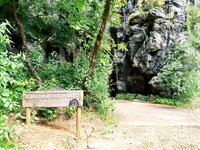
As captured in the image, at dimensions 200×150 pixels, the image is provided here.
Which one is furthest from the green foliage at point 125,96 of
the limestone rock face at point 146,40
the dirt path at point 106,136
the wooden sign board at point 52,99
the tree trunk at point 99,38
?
the wooden sign board at point 52,99

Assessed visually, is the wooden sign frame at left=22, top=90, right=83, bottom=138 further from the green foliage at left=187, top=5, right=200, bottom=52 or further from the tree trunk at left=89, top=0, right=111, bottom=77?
the green foliage at left=187, top=5, right=200, bottom=52

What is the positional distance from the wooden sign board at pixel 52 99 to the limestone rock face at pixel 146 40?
7.41 m

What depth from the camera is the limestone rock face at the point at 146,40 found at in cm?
1251

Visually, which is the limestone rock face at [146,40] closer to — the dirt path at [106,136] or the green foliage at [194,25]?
the green foliage at [194,25]

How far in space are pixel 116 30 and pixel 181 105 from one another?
5694mm

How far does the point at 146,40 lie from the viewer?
12.8 meters

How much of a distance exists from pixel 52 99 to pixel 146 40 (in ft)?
29.1

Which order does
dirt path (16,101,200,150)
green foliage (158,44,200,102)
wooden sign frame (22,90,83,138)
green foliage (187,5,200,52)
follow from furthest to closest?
green foliage (187,5,200,52)
green foliage (158,44,200,102)
wooden sign frame (22,90,83,138)
dirt path (16,101,200,150)

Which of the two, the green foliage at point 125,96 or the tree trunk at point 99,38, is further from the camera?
the green foliage at point 125,96

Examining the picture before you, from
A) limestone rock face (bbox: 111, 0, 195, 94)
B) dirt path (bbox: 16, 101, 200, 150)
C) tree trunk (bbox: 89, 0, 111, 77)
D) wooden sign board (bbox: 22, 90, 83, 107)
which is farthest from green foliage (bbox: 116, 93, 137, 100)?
wooden sign board (bbox: 22, 90, 83, 107)

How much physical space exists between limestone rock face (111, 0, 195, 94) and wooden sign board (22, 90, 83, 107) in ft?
24.3

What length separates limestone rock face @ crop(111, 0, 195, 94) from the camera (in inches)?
492

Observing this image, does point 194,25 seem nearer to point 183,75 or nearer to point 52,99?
point 183,75

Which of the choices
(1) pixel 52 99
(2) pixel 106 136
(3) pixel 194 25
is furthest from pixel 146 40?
(1) pixel 52 99
